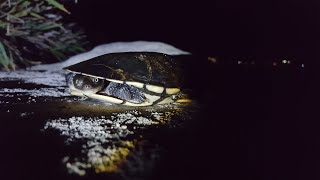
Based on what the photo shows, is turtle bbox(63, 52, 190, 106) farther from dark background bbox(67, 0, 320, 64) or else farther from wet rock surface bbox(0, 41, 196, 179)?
dark background bbox(67, 0, 320, 64)

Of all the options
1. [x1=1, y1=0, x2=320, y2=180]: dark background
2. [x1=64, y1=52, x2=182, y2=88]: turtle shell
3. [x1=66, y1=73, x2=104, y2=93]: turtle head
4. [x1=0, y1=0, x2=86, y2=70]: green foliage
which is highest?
[x1=0, y1=0, x2=86, y2=70]: green foliage

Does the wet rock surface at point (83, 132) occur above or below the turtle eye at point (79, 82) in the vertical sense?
below

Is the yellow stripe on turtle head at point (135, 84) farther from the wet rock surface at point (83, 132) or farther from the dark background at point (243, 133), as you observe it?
the dark background at point (243, 133)

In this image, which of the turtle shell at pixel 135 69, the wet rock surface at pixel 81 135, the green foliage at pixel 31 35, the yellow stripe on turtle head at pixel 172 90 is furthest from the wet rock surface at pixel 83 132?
the green foliage at pixel 31 35

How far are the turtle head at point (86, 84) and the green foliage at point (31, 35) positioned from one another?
139 cm

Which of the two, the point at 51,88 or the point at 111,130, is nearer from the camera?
the point at 111,130

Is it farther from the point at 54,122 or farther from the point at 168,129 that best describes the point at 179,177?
the point at 54,122

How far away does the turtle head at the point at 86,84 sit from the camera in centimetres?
229

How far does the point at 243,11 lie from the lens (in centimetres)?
1290

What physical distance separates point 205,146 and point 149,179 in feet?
1.55

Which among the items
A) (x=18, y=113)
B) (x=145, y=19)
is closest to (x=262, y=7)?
(x=145, y=19)

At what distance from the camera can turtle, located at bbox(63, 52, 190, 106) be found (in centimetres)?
232

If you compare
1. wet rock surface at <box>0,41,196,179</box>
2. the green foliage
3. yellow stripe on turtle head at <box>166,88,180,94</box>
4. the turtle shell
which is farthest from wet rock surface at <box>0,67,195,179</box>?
the green foliage

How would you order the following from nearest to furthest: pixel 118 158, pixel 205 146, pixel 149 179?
1. pixel 149 179
2. pixel 118 158
3. pixel 205 146
